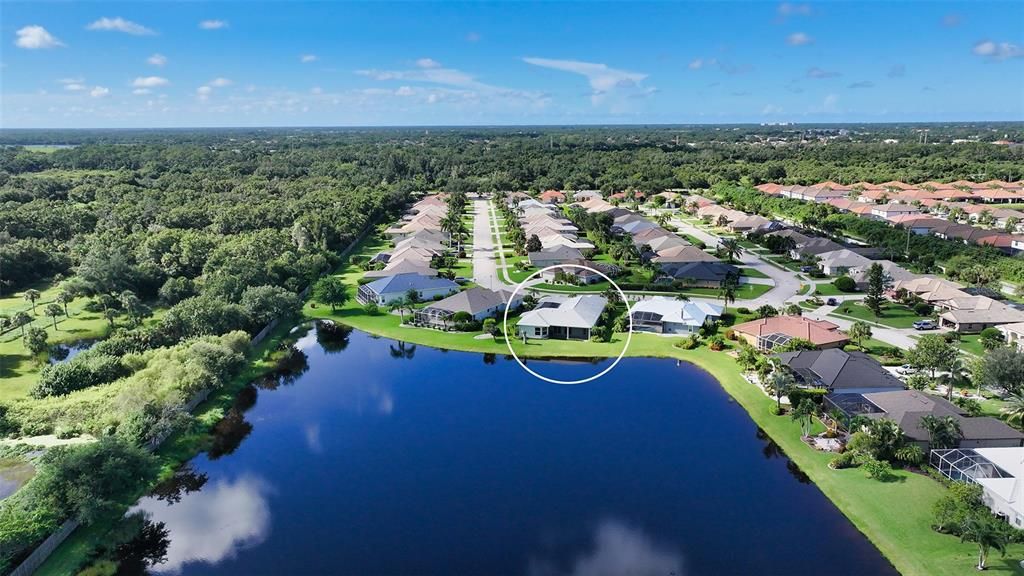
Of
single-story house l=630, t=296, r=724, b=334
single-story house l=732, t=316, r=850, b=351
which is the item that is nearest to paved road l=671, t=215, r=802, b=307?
single-story house l=630, t=296, r=724, b=334

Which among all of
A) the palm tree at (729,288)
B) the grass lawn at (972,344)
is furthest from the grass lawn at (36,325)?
the grass lawn at (972,344)

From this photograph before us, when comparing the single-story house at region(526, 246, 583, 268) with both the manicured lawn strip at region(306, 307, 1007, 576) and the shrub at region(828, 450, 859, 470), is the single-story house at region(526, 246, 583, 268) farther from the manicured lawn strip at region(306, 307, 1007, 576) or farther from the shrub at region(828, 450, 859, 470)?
the shrub at region(828, 450, 859, 470)

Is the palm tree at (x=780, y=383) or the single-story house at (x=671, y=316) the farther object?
the single-story house at (x=671, y=316)

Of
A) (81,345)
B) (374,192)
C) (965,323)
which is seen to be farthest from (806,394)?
(374,192)

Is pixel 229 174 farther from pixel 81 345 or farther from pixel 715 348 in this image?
pixel 715 348

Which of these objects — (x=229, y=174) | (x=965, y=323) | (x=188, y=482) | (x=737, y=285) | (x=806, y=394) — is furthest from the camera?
(x=229, y=174)

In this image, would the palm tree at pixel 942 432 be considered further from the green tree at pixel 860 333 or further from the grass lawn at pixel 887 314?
the grass lawn at pixel 887 314
